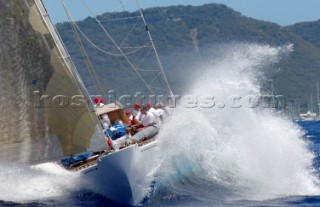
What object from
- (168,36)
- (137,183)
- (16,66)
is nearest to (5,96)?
(16,66)

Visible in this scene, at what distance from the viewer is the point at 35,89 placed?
640 inches

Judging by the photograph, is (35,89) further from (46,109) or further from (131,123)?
(131,123)

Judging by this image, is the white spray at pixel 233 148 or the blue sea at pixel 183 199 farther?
the white spray at pixel 233 148

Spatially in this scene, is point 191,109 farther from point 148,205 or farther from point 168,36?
point 168,36

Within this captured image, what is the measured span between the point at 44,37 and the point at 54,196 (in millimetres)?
3394

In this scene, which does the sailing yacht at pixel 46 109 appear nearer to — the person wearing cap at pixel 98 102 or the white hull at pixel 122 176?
the white hull at pixel 122 176

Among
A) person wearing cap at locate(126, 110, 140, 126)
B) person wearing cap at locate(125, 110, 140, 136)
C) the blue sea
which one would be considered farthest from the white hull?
person wearing cap at locate(126, 110, 140, 126)

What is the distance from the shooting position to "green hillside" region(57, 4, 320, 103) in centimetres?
8675

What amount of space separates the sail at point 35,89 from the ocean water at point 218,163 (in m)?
0.81

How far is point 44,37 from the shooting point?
16172mm

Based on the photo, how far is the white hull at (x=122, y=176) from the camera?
15891mm

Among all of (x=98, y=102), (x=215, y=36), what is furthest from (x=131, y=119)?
(x=215, y=36)

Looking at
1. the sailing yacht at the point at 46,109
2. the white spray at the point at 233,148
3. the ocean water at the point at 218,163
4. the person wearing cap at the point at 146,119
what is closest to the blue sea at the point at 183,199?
the ocean water at the point at 218,163

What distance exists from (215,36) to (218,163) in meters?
102
